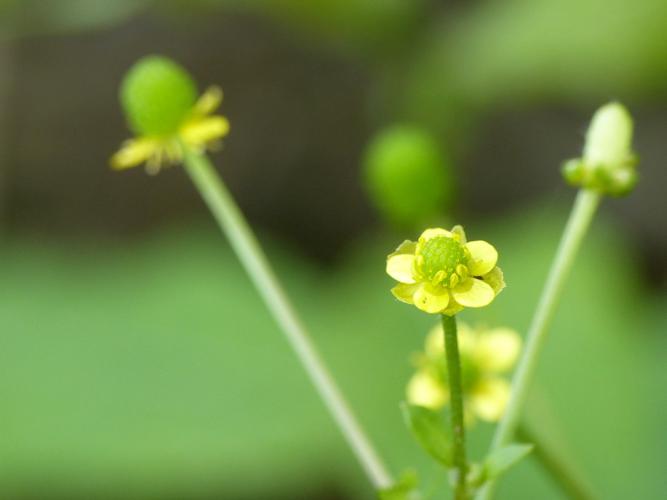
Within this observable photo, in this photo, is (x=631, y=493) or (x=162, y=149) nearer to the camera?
(x=162, y=149)

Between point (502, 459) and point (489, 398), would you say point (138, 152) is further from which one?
point (502, 459)

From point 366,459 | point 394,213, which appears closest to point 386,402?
point 394,213

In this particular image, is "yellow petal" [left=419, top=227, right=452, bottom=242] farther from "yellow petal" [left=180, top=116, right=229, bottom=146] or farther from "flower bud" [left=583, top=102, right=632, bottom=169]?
"yellow petal" [left=180, top=116, right=229, bottom=146]

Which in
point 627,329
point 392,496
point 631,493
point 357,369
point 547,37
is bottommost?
point 392,496

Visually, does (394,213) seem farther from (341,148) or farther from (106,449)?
(341,148)

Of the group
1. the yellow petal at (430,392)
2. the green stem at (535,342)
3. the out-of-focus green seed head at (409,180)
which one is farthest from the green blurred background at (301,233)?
the green stem at (535,342)

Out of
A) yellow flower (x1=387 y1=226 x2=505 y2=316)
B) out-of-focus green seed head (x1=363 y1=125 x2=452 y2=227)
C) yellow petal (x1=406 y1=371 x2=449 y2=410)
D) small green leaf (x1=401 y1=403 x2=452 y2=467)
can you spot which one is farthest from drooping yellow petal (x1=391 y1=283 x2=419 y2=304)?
out-of-focus green seed head (x1=363 y1=125 x2=452 y2=227)
